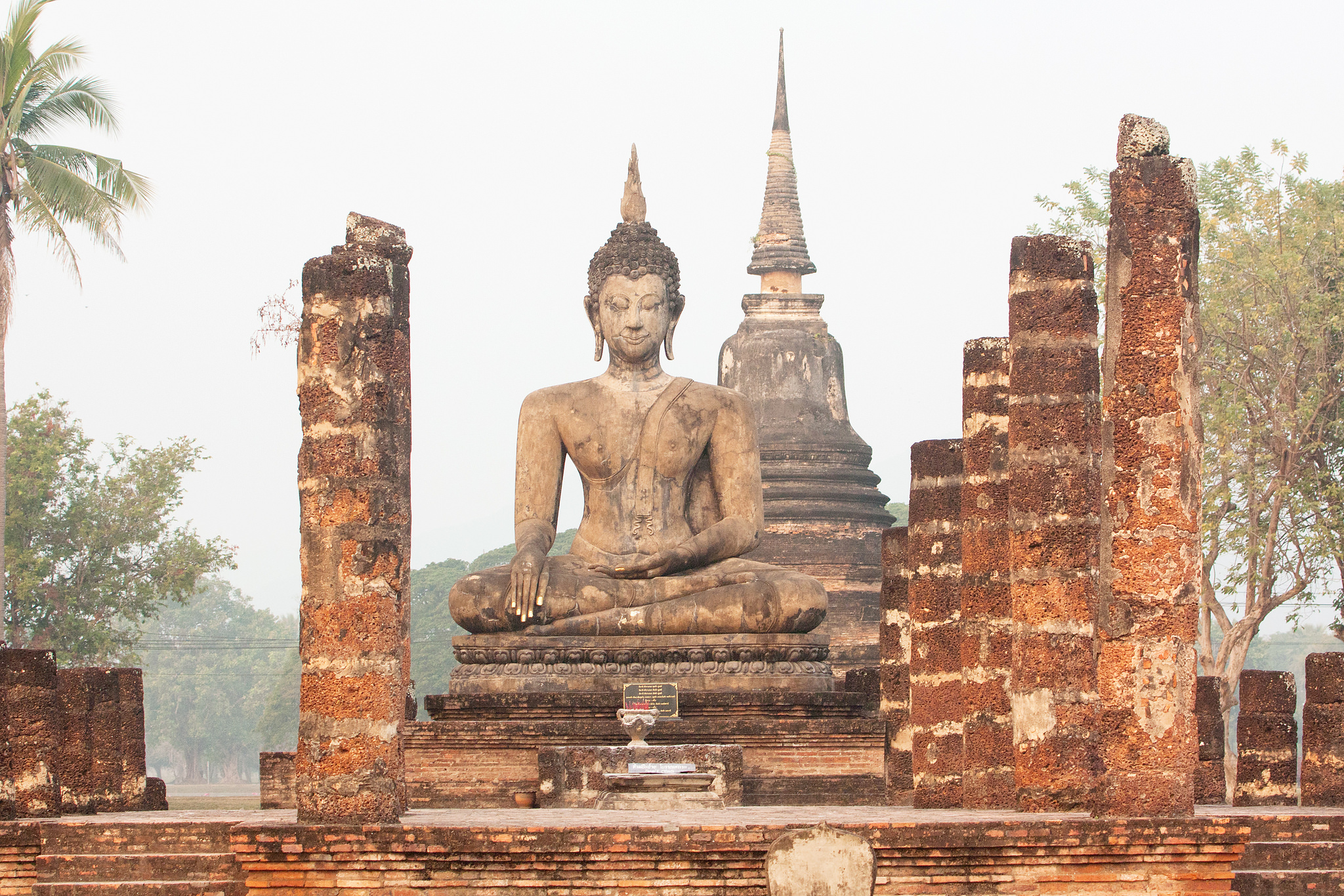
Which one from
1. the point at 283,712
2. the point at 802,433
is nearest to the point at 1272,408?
the point at 802,433

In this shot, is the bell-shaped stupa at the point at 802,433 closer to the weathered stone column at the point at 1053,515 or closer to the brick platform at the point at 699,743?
the brick platform at the point at 699,743

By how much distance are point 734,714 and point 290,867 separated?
6034 mm

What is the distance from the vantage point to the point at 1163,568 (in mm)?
9516

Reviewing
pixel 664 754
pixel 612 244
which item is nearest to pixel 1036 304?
pixel 664 754

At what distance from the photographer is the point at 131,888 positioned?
10.9 metres

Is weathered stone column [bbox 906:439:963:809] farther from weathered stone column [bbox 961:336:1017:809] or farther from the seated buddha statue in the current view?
the seated buddha statue

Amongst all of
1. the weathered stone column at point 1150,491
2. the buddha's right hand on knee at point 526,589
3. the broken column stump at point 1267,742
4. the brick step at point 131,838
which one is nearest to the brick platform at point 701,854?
the weathered stone column at point 1150,491

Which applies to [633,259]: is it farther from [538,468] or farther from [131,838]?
[131,838]

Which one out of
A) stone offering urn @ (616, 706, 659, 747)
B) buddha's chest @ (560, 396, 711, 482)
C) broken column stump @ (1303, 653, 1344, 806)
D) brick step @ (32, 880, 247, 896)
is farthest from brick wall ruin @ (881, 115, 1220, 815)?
brick step @ (32, 880, 247, 896)

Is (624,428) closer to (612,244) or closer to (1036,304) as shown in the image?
(612,244)

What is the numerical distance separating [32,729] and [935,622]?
560 centimetres

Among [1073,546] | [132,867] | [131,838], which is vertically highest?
[1073,546]

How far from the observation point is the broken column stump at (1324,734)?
13906 mm

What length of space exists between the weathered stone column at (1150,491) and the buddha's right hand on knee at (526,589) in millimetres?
6567
